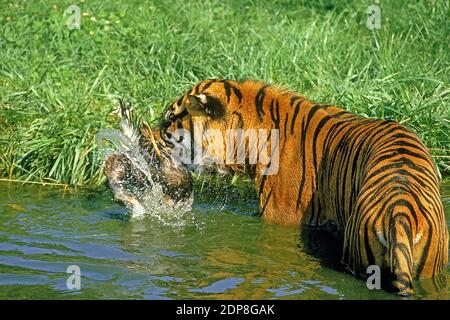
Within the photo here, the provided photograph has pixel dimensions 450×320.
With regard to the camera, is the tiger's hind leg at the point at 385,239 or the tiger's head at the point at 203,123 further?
the tiger's head at the point at 203,123

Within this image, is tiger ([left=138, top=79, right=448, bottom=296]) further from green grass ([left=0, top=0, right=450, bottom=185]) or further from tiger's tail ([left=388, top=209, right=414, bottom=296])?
green grass ([left=0, top=0, right=450, bottom=185])

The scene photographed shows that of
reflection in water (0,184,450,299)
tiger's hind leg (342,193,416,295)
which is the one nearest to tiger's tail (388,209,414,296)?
tiger's hind leg (342,193,416,295)

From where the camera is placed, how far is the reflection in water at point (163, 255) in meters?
6.38

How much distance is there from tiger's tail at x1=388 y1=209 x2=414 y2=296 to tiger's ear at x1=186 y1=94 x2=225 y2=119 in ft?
6.92

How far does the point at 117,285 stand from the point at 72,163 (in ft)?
8.40

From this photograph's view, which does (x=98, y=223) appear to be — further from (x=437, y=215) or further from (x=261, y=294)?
(x=437, y=215)

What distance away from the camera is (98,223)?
797cm

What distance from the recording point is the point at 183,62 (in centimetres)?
999

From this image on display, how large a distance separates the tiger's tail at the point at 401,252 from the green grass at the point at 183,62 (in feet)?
Answer: 10.9

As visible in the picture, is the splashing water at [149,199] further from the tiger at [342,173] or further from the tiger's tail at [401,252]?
the tiger's tail at [401,252]

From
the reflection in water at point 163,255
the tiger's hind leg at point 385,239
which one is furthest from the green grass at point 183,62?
the tiger's hind leg at point 385,239

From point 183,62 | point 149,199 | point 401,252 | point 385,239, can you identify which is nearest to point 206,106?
point 149,199

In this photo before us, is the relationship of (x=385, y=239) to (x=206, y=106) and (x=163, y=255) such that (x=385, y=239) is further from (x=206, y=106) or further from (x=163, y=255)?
(x=206, y=106)
